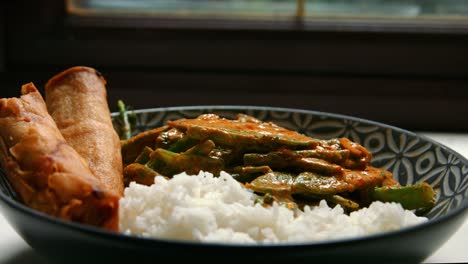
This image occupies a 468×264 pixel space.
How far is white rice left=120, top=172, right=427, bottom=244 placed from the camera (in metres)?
0.90

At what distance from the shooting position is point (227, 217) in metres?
0.93

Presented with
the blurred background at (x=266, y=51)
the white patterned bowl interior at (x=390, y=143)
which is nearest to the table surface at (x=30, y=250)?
the white patterned bowl interior at (x=390, y=143)

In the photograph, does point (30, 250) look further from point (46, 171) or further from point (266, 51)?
point (266, 51)

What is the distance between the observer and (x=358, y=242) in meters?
0.78

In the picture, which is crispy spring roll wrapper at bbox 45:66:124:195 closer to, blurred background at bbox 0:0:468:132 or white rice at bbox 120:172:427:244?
white rice at bbox 120:172:427:244

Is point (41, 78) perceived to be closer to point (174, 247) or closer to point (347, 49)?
point (347, 49)

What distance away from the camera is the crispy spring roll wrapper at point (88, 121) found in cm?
112

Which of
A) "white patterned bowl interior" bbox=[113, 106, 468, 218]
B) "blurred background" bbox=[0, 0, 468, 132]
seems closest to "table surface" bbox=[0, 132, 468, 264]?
"white patterned bowl interior" bbox=[113, 106, 468, 218]

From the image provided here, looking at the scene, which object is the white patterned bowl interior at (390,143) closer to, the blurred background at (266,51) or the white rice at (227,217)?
the white rice at (227,217)

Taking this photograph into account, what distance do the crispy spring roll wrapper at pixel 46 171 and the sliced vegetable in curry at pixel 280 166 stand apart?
0.71 ft

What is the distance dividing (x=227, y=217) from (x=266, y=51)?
1.53 m

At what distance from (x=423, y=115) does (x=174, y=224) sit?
65.3 inches

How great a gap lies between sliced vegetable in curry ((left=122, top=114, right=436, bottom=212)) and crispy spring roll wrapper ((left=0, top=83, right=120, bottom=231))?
216mm

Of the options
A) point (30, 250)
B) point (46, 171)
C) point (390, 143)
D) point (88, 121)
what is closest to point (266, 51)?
point (390, 143)
